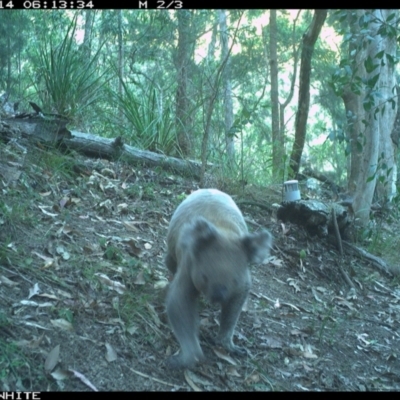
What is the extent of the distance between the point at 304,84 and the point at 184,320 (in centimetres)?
644

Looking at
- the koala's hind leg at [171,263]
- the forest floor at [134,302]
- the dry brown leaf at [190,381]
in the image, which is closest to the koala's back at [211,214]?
the koala's hind leg at [171,263]

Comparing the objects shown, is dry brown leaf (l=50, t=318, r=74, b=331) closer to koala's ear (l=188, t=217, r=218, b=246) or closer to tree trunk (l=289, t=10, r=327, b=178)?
koala's ear (l=188, t=217, r=218, b=246)

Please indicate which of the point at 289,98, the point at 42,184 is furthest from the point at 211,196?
the point at 289,98

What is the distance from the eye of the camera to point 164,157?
7629 millimetres

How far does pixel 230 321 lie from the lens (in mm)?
3994

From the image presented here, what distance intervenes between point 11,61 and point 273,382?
409 inches

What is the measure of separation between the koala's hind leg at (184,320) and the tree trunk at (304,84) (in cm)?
497

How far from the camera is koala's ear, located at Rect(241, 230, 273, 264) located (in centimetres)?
378

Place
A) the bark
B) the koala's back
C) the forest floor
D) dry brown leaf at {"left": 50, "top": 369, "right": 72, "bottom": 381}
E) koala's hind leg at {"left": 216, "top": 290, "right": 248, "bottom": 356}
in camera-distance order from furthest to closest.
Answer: the bark → the koala's back → koala's hind leg at {"left": 216, "top": 290, "right": 248, "bottom": 356} → the forest floor → dry brown leaf at {"left": 50, "top": 369, "right": 72, "bottom": 381}

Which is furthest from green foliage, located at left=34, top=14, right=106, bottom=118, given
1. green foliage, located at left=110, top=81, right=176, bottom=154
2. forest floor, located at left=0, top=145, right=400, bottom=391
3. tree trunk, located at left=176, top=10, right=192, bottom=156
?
forest floor, located at left=0, top=145, right=400, bottom=391

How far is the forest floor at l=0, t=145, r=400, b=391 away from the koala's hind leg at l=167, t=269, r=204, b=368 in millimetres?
84

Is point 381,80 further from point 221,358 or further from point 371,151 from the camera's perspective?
point 221,358

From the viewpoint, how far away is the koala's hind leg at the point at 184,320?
3688 millimetres

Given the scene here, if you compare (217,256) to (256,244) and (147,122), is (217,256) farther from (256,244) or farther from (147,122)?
(147,122)
